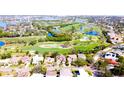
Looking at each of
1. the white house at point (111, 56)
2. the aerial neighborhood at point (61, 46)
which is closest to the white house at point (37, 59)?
the aerial neighborhood at point (61, 46)

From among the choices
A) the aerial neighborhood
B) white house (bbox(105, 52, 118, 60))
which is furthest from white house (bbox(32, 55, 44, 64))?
white house (bbox(105, 52, 118, 60))

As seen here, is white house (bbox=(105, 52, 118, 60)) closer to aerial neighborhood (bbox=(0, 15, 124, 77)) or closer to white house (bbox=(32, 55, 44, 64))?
aerial neighborhood (bbox=(0, 15, 124, 77))

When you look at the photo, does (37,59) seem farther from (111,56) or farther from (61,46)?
(111,56)

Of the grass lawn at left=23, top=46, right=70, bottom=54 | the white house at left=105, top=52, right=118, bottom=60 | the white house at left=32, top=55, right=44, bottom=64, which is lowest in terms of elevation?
the white house at left=32, top=55, right=44, bottom=64

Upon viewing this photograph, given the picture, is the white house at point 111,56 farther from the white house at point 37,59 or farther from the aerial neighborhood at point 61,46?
the white house at point 37,59

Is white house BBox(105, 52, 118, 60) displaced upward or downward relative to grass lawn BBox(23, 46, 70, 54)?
downward

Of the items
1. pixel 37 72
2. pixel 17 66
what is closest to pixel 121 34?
pixel 37 72

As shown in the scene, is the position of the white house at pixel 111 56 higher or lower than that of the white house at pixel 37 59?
higher
